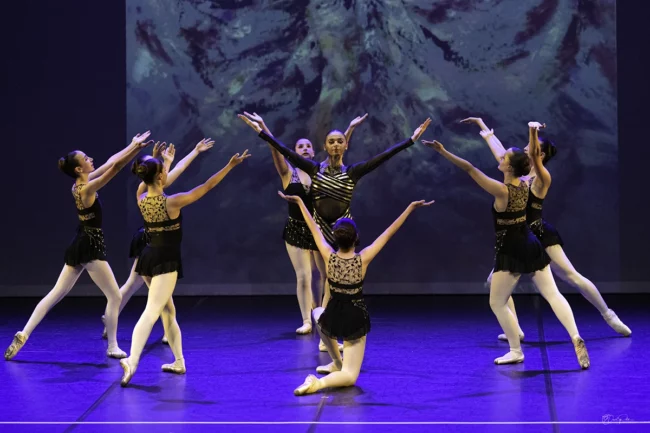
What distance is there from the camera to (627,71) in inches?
348

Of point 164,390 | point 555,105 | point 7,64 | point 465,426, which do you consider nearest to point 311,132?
point 555,105

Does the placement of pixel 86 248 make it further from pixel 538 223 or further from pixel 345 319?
pixel 538 223

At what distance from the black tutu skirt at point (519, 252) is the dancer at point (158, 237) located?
5.55 feet

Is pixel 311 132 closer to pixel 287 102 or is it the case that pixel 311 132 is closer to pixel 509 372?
pixel 287 102

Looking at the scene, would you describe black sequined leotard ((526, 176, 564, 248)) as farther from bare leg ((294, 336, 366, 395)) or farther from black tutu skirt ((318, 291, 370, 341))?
bare leg ((294, 336, 366, 395))

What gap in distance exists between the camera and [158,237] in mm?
5438

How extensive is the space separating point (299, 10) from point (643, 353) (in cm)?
481

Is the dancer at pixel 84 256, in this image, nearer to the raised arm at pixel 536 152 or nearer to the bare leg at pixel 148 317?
the bare leg at pixel 148 317

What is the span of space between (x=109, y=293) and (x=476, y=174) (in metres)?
2.56

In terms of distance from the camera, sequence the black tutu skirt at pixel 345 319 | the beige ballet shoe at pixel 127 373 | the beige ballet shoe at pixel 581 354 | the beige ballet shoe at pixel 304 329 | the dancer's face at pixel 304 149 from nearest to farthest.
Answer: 1. the black tutu skirt at pixel 345 319
2. the beige ballet shoe at pixel 127 373
3. the beige ballet shoe at pixel 581 354
4. the dancer's face at pixel 304 149
5. the beige ballet shoe at pixel 304 329

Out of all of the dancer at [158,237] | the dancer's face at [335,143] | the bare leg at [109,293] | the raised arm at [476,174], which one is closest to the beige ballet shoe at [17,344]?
the bare leg at [109,293]

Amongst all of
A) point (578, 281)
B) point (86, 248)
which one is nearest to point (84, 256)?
point (86, 248)

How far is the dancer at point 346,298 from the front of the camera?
509 cm

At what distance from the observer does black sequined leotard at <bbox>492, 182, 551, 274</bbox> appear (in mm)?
5637
